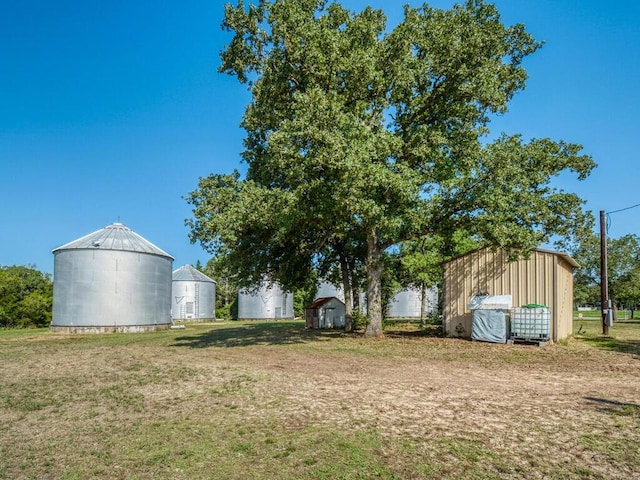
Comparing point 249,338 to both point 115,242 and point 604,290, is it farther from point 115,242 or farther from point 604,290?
point 604,290

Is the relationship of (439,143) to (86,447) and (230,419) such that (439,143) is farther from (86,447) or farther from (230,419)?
(86,447)

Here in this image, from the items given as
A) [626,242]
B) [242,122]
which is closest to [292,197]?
[242,122]

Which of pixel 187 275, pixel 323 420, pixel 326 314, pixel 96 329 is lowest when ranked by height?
pixel 96 329

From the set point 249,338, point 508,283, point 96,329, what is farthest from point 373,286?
point 96,329

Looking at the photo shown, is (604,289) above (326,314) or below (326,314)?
above

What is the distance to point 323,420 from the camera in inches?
305

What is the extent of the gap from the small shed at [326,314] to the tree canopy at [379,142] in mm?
13464

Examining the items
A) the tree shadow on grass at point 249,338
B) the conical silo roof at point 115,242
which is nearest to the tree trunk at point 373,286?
the tree shadow on grass at point 249,338

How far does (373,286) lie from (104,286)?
22.3 m

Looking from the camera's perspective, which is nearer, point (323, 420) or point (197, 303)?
point (323, 420)

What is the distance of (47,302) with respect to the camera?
148ft

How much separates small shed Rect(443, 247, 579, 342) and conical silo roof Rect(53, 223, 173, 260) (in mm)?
24989

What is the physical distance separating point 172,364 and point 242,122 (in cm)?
1563

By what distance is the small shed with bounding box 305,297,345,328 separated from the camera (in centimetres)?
3722
